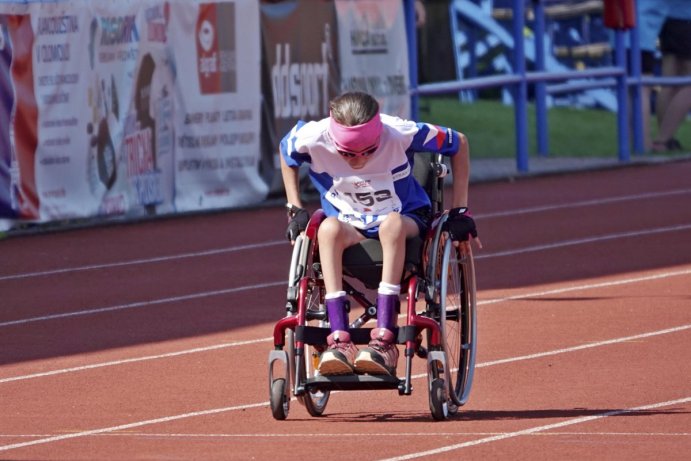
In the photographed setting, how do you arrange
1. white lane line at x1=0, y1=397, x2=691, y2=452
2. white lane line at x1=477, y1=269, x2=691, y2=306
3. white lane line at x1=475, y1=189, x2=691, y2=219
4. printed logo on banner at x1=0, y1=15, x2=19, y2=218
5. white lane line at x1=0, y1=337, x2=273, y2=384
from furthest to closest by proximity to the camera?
white lane line at x1=475, y1=189, x2=691, y2=219
printed logo on banner at x1=0, y1=15, x2=19, y2=218
white lane line at x1=477, y1=269, x2=691, y2=306
white lane line at x1=0, y1=337, x2=273, y2=384
white lane line at x1=0, y1=397, x2=691, y2=452

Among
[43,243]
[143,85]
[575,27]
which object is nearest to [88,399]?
[43,243]

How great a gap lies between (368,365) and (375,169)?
2.90ft

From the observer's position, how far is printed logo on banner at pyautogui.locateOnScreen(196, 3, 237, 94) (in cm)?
1606

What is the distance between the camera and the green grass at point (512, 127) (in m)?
21.7

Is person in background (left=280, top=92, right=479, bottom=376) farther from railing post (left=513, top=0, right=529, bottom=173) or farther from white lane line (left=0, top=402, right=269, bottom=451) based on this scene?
railing post (left=513, top=0, right=529, bottom=173)

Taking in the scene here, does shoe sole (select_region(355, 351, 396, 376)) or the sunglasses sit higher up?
the sunglasses

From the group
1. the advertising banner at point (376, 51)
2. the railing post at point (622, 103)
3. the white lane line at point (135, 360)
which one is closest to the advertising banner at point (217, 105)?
the advertising banner at point (376, 51)

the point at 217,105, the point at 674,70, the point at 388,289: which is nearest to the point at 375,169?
the point at 388,289

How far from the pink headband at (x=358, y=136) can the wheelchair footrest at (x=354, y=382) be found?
0.93 m

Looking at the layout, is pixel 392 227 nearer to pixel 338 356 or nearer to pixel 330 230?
pixel 330 230

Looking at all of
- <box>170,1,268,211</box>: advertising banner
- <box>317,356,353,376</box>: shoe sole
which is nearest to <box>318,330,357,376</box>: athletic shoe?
<box>317,356,353,376</box>: shoe sole

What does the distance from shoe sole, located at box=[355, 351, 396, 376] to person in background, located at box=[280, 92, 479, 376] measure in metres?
0.03

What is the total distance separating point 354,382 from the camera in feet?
22.5

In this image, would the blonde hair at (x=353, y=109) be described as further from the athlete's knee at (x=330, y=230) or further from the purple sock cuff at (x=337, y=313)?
the purple sock cuff at (x=337, y=313)
